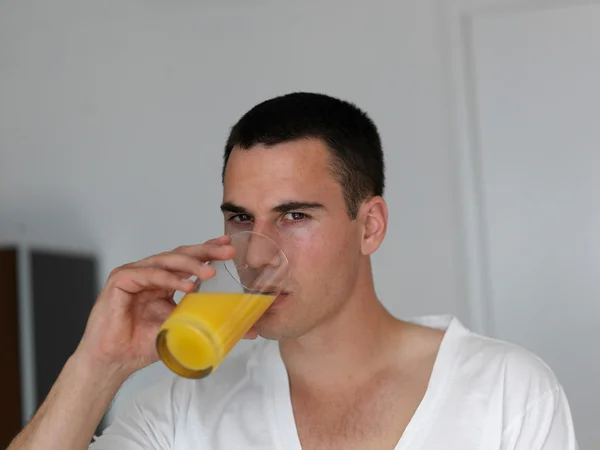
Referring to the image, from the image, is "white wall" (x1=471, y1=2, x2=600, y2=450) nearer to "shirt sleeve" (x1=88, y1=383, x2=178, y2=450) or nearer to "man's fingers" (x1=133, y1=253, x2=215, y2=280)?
"shirt sleeve" (x1=88, y1=383, x2=178, y2=450)

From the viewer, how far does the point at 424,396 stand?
53.0 inches

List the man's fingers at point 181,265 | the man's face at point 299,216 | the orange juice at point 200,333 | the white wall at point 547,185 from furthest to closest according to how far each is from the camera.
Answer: the white wall at point 547,185 < the man's face at point 299,216 < the man's fingers at point 181,265 < the orange juice at point 200,333

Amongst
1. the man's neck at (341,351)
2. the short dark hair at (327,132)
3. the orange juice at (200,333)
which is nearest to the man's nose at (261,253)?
the orange juice at (200,333)

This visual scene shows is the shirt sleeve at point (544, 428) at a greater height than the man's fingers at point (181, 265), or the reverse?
the man's fingers at point (181, 265)

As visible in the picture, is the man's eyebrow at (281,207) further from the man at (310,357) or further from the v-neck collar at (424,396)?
the v-neck collar at (424,396)

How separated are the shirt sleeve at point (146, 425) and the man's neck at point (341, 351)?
24 centimetres

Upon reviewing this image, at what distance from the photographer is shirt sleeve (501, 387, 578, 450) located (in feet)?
4.00

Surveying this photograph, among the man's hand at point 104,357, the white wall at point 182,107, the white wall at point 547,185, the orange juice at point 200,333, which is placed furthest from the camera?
the white wall at point 182,107

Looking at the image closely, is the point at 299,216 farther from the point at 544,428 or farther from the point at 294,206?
the point at 544,428

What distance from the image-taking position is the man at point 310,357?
3.95 feet

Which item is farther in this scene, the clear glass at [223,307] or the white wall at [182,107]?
the white wall at [182,107]

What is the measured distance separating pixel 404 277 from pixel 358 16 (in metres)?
0.87

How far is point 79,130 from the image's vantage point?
2.71 meters

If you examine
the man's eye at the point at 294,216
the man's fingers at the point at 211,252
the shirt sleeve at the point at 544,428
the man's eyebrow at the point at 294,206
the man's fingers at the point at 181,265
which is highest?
the man's eyebrow at the point at 294,206
